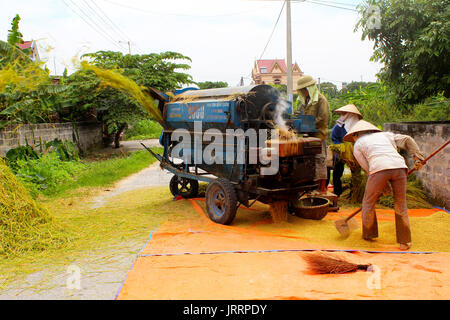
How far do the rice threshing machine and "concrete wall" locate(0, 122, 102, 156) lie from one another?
6393 millimetres

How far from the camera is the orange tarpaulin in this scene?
3488mm

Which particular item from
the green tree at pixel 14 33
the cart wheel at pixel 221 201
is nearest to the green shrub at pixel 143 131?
the green tree at pixel 14 33

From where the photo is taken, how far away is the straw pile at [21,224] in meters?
5.25

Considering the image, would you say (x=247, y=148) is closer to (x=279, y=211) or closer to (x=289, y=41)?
(x=279, y=211)

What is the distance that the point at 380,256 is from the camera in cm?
438

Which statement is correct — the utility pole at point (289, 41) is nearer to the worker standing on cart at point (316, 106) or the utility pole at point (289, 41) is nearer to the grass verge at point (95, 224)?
the grass verge at point (95, 224)

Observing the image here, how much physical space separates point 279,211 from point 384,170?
1.91 meters

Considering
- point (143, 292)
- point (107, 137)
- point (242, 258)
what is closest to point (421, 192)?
point (242, 258)

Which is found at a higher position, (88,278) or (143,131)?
(143,131)

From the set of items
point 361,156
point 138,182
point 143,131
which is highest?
point 143,131

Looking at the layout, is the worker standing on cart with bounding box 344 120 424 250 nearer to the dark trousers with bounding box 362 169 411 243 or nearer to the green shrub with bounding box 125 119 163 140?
the dark trousers with bounding box 362 169 411 243

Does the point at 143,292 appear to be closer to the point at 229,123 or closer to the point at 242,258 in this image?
the point at 242,258

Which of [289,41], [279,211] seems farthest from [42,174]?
[289,41]

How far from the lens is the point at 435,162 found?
7250mm
